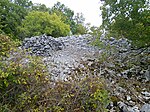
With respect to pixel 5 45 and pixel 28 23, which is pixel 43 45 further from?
pixel 5 45

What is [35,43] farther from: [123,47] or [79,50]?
[123,47]

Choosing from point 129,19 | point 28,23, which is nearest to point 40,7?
point 28,23

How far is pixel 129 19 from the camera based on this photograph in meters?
5.84

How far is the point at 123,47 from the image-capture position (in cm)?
820

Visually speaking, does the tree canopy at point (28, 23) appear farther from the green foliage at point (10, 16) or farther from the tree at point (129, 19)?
the tree at point (129, 19)

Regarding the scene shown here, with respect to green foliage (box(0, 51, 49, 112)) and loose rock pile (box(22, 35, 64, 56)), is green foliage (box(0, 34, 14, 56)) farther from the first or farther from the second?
loose rock pile (box(22, 35, 64, 56))

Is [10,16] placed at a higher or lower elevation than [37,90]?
higher

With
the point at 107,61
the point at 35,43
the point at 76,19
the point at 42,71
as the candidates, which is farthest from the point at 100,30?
the point at 76,19

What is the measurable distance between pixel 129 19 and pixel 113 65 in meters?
1.38

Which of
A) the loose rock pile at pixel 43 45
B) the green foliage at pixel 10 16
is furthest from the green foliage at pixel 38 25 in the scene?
the loose rock pile at pixel 43 45

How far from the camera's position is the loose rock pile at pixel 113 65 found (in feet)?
14.7

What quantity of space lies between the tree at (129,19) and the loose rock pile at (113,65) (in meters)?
0.78

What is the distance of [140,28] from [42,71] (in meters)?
3.01

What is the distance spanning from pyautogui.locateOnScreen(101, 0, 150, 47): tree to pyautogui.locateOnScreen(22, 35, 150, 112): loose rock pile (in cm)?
78
